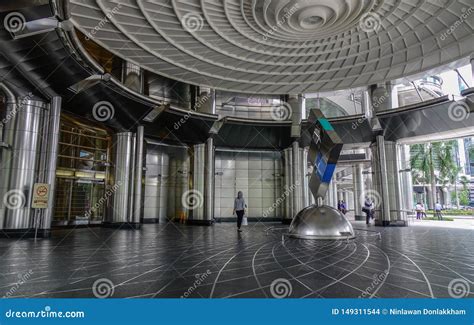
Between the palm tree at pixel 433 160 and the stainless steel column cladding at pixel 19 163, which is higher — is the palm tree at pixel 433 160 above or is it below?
above

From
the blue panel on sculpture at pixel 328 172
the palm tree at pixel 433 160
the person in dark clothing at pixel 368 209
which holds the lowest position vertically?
the person in dark clothing at pixel 368 209

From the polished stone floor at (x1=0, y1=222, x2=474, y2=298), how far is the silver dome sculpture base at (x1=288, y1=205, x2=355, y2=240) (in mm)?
1672

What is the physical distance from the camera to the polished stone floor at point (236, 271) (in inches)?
161

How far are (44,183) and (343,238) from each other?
406 inches

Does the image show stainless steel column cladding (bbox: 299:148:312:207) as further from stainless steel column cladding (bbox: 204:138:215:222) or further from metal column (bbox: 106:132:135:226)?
metal column (bbox: 106:132:135:226)

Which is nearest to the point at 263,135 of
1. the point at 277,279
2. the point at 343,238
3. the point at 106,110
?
the point at 106,110

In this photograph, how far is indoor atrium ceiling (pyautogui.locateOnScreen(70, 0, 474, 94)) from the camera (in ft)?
39.9

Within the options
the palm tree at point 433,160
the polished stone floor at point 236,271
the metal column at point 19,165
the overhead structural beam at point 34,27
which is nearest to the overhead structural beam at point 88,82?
the metal column at point 19,165

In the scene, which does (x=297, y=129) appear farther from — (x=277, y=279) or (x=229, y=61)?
(x=277, y=279)

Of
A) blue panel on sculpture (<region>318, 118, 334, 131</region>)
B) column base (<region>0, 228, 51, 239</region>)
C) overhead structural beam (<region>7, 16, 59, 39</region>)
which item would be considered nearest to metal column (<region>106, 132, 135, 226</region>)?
column base (<region>0, 228, 51, 239</region>)

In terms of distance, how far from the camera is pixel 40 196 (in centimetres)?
1041

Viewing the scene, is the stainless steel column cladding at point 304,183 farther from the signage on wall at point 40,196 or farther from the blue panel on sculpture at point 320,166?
the signage on wall at point 40,196

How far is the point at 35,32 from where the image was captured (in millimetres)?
7457

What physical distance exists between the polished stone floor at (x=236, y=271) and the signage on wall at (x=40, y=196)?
239 cm
